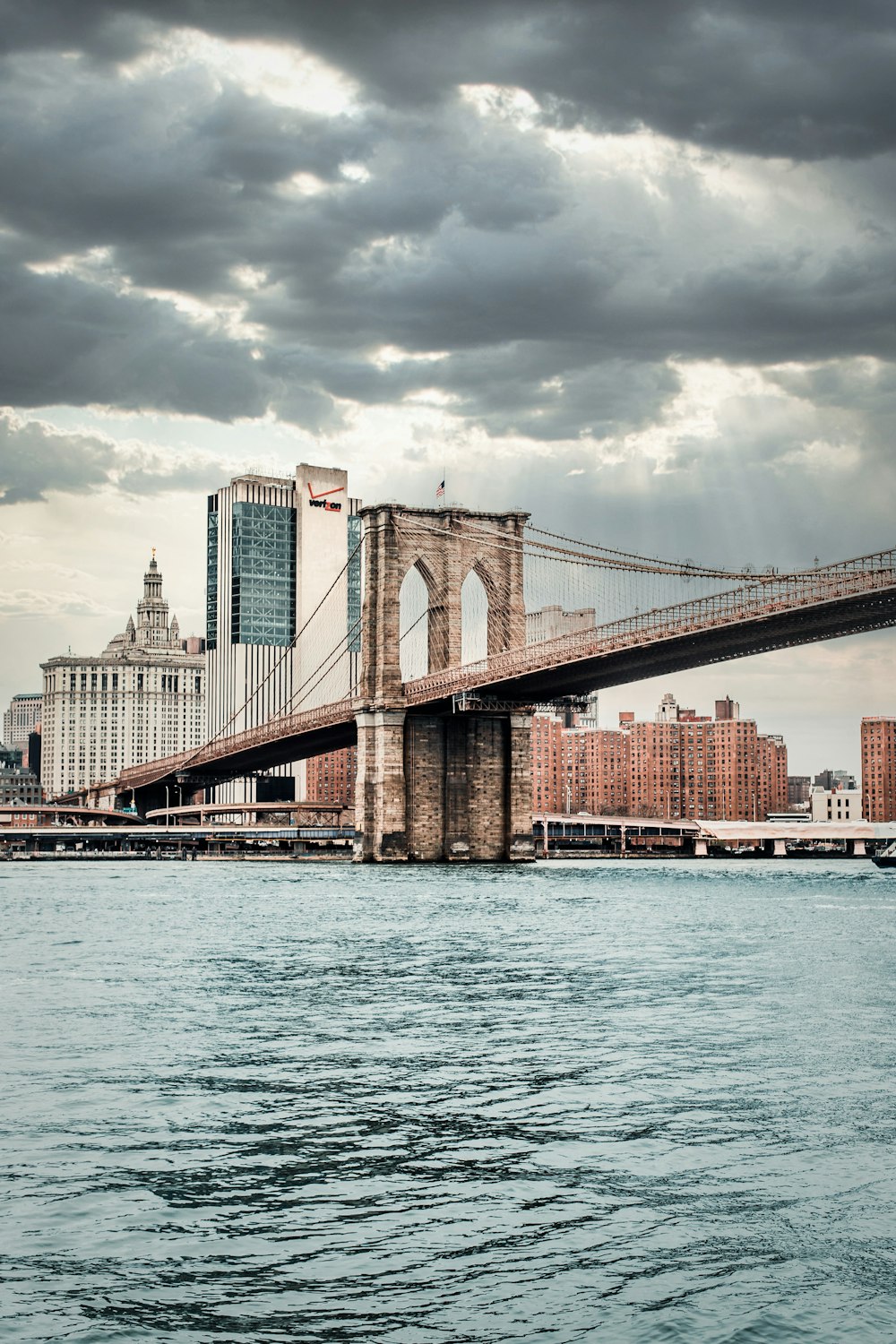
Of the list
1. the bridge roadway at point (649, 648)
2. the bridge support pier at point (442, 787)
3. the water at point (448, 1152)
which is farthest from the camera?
the bridge support pier at point (442, 787)

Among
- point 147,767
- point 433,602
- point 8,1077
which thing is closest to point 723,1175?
point 8,1077

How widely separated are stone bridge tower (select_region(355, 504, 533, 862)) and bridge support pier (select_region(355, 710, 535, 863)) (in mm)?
51

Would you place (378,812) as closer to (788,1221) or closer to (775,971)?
(775,971)

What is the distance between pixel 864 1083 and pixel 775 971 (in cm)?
1242

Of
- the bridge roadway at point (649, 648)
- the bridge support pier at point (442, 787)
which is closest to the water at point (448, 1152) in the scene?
the bridge roadway at point (649, 648)

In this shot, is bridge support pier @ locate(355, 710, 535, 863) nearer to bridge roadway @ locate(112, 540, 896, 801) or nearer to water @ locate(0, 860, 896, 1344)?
bridge roadway @ locate(112, 540, 896, 801)

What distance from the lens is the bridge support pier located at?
280 ft

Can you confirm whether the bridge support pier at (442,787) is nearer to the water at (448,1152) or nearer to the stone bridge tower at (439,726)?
the stone bridge tower at (439,726)

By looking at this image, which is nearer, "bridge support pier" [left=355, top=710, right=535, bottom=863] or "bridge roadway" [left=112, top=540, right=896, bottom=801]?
"bridge roadway" [left=112, top=540, right=896, bottom=801]

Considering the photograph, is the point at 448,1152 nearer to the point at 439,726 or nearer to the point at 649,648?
the point at 649,648

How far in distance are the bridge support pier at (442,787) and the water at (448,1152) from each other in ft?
181

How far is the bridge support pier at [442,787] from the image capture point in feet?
280

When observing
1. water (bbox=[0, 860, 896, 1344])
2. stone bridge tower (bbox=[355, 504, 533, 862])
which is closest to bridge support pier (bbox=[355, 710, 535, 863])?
stone bridge tower (bbox=[355, 504, 533, 862])

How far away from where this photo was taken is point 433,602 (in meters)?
91.8
